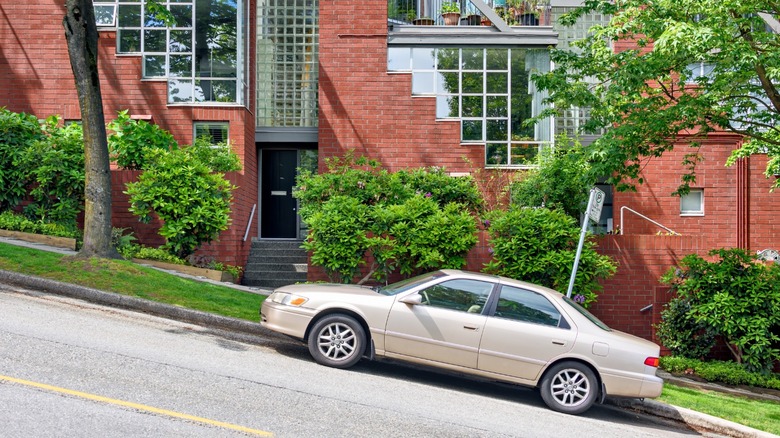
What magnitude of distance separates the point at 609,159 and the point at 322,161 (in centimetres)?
724

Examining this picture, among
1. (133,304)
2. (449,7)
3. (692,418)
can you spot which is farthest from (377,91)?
(692,418)

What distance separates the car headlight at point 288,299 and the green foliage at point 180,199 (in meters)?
5.23

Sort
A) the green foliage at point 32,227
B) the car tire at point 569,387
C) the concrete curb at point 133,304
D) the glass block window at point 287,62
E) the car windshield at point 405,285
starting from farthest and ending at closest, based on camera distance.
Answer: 1. the glass block window at point 287,62
2. the green foliage at point 32,227
3. the concrete curb at point 133,304
4. the car windshield at point 405,285
5. the car tire at point 569,387

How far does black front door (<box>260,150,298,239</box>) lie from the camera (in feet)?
64.6

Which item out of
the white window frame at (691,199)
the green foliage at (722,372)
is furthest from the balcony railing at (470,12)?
the green foliage at (722,372)

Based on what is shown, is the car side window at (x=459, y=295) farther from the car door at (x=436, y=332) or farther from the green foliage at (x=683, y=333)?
the green foliage at (x=683, y=333)

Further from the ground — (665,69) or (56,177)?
(665,69)

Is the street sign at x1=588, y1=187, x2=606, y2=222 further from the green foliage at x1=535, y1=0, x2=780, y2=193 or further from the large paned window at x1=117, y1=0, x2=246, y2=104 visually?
the large paned window at x1=117, y1=0, x2=246, y2=104

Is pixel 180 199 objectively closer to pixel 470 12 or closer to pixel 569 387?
pixel 470 12

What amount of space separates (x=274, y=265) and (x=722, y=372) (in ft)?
30.2

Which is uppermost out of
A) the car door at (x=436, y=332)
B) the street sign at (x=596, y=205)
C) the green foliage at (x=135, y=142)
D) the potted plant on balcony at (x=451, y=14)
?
the potted plant on balcony at (x=451, y=14)

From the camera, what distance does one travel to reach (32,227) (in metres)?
14.7

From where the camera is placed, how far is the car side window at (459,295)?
9469mm

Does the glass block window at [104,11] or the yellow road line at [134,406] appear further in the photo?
the glass block window at [104,11]
